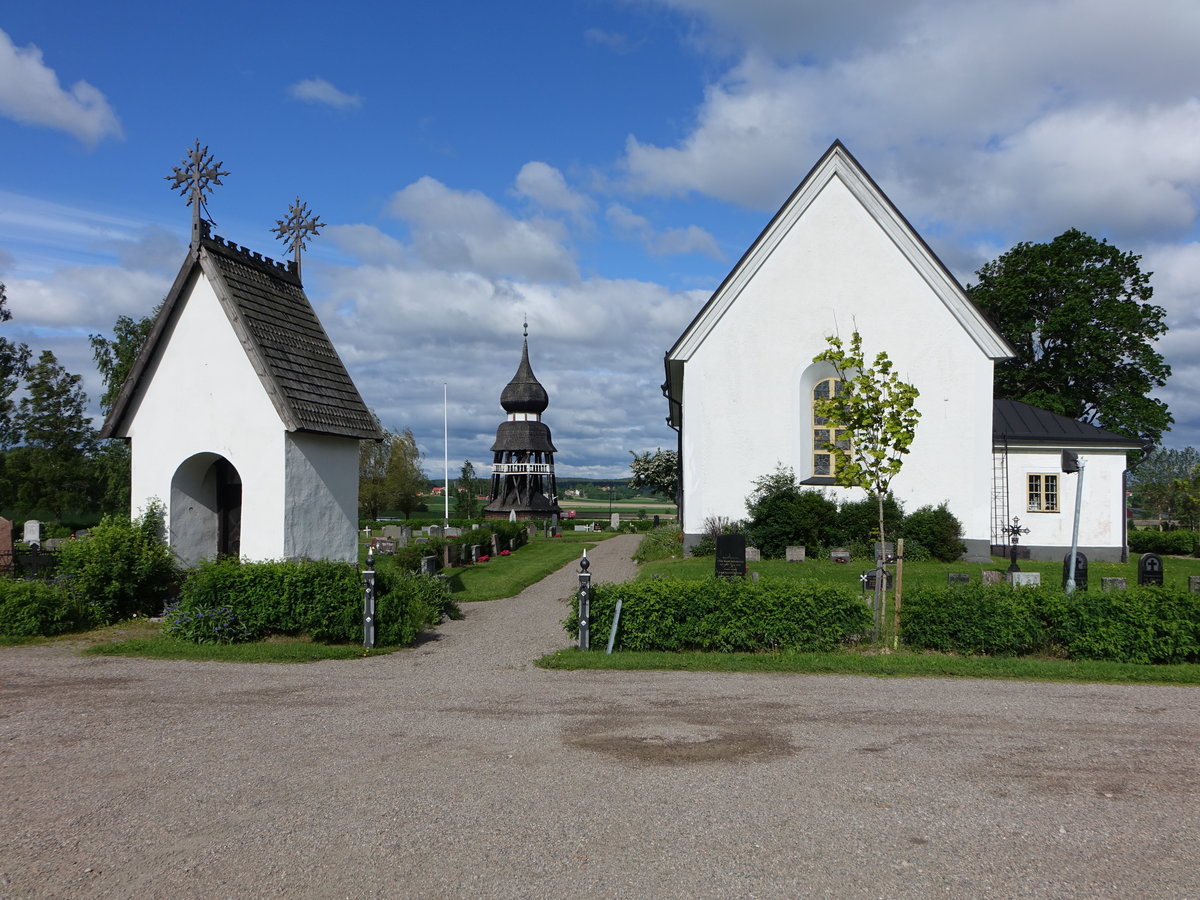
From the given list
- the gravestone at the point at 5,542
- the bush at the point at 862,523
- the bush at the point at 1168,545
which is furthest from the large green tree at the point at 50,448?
the bush at the point at 1168,545

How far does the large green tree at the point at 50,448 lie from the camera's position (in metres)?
46.0

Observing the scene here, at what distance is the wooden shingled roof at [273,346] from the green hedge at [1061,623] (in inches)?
391

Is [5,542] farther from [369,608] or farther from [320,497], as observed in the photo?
[369,608]

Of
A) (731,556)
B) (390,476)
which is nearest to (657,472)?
(390,476)

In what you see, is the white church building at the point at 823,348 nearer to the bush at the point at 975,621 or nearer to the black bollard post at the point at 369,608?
the bush at the point at 975,621

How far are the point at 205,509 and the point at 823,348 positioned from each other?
51.8 feet

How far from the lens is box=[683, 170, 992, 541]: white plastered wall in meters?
23.2

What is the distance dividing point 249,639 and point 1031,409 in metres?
26.0

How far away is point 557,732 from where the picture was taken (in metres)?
7.80

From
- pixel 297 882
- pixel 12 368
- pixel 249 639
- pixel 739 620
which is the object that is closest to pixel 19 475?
pixel 12 368

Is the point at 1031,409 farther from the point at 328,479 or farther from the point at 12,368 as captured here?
the point at 12,368

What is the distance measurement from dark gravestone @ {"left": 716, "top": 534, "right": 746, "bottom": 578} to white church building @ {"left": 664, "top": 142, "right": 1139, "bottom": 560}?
284 inches

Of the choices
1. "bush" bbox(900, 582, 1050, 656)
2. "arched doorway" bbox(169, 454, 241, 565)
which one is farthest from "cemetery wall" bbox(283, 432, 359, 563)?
"bush" bbox(900, 582, 1050, 656)

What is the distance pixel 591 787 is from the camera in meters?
6.26
